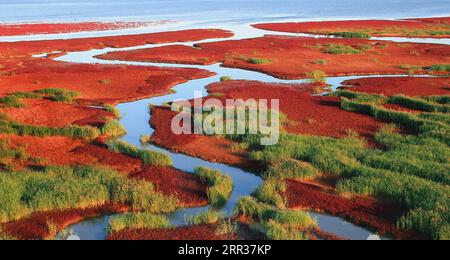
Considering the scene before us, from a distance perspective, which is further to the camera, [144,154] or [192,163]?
[192,163]

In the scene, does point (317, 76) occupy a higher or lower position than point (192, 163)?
higher

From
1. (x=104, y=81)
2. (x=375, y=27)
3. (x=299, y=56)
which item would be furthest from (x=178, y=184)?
(x=375, y=27)

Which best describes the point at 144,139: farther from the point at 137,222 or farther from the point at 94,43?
the point at 94,43

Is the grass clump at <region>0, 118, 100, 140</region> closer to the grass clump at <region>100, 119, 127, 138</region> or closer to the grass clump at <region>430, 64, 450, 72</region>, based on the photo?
the grass clump at <region>100, 119, 127, 138</region>

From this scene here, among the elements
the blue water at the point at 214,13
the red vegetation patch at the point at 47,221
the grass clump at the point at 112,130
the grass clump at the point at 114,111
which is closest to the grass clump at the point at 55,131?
the grass clump at the point at 112,130

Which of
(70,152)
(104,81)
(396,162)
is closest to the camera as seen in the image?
(396,162)
